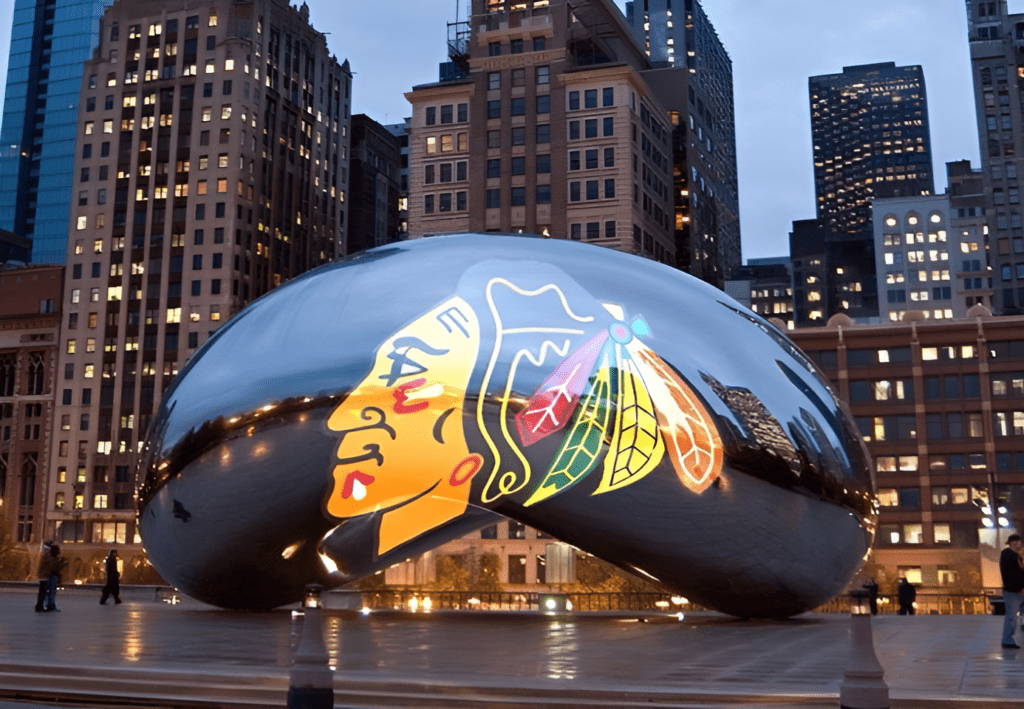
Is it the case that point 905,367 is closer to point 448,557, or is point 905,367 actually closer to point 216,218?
point 448,557

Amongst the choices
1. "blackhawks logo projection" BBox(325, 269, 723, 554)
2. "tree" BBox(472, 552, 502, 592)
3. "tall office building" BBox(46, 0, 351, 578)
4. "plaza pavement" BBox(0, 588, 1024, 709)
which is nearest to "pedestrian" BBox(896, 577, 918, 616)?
"plaza pavement" BBox(0, 588, 1024, 709)

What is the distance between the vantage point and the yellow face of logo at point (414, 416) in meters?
15.7

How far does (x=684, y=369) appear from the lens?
1566cm

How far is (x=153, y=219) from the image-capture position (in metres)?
122

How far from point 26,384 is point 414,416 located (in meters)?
122

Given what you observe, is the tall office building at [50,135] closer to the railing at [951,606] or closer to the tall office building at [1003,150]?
the tall office building at [1003,150]

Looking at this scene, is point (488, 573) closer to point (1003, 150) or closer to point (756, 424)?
point (756, 424)

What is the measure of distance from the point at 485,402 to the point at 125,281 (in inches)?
4481

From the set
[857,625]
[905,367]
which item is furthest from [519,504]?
[905,367]

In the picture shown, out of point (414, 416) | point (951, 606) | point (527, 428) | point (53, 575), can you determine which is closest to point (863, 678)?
point (527, 428)

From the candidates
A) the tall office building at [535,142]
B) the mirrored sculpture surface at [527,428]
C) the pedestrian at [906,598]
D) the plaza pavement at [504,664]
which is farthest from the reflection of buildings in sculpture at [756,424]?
the tall office building at [535,142]

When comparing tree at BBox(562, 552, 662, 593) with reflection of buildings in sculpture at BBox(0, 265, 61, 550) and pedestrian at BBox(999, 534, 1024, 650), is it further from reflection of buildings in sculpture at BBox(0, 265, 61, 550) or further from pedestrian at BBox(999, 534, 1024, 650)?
reflection of buildings in sculpture at BBox(0, 265, 61, 550)

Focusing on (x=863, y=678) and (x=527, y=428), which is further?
(x=527, y=428)

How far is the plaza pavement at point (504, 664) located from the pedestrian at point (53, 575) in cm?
319
